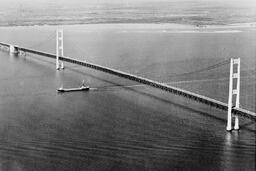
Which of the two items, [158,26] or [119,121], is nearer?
[119,121]

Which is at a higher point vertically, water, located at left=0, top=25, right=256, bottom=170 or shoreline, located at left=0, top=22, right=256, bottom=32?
shoreline, located at left=0, top=22, right=256, bottom=32

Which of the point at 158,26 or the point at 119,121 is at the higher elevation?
the point at 158,26

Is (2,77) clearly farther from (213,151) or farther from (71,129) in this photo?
(213,151)

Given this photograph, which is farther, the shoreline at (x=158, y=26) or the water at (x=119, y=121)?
the shoreline at (x=158, y=26)

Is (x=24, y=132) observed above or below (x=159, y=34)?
below

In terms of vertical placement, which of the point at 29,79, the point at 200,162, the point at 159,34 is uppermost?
the point at 159,34

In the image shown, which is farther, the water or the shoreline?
the shoreline

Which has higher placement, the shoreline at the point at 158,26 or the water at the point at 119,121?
the shoreline at the point at 158,26

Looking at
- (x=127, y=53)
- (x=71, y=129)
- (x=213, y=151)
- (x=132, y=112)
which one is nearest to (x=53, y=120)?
(x=71, y=129)
